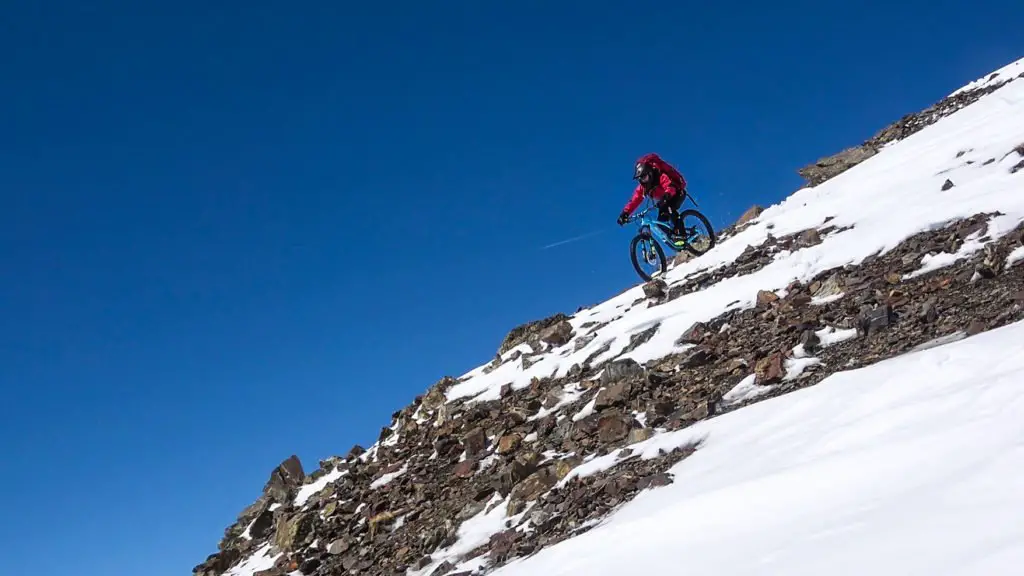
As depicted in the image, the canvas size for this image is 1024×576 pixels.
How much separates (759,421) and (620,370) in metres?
5.28

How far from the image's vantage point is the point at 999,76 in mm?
23844

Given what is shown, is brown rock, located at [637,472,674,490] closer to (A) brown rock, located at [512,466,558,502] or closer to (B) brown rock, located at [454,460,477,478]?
(A) brown rock, located at [512,466,558,502]

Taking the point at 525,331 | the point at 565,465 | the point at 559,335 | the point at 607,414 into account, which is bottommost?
the point at 565,465

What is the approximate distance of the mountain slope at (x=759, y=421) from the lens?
470cm

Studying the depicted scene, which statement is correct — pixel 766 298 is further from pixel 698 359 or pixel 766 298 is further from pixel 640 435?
pixel 640 435

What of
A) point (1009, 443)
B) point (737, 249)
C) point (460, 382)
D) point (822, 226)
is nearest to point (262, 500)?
point (460, 382)

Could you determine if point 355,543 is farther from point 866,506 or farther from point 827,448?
point 866,506

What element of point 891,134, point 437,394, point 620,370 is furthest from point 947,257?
point 891,134

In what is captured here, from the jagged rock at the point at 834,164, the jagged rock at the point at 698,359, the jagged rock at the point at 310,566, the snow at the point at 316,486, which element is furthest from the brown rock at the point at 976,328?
the jagged rock at the point at 834,164

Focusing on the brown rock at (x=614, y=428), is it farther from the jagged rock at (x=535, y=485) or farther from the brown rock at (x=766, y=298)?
the brown rock at (x=766, y=298)

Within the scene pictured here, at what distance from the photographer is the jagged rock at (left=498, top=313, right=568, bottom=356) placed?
68.1ft

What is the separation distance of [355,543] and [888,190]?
13.6 m

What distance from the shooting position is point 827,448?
6.01 metres

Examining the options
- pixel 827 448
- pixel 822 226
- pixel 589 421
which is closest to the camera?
pixel 827 448
